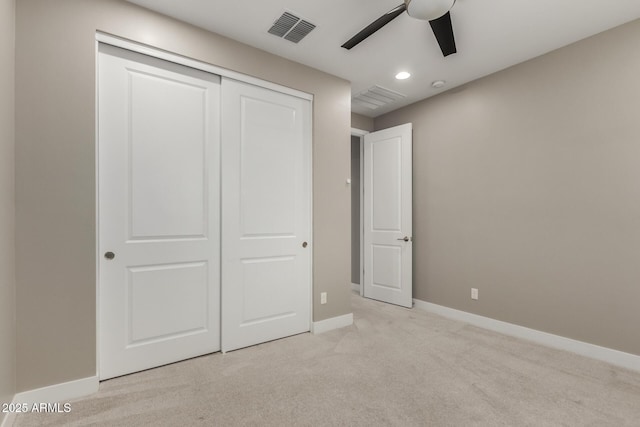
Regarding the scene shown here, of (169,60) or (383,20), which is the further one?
(169,60)

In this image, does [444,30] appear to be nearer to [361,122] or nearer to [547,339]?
[361,122]

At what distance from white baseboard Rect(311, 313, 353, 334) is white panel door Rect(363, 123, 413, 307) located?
1.03m

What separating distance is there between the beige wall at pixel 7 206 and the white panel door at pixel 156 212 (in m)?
0.44

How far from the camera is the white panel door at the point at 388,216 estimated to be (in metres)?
3.96

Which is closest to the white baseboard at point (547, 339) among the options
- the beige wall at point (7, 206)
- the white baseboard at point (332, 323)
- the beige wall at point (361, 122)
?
the white baseboard at point (332, 323)

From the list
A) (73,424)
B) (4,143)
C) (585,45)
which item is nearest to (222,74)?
(4,143)

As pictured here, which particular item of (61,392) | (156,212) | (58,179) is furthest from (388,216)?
(61,392)

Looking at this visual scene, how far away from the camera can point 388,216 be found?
4168 mm

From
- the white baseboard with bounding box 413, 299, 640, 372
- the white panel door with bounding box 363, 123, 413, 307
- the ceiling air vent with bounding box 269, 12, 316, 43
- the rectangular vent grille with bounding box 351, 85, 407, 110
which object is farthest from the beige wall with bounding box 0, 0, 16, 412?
the white baseboard with bounding box 413, 299, 640, 372

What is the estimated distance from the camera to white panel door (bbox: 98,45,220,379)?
214cm

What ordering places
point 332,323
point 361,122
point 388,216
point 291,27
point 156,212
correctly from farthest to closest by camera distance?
1. point 361,122
2. point 388,216
3. point 332,323
4. point 291,27
5. point 156,212

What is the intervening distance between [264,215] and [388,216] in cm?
197

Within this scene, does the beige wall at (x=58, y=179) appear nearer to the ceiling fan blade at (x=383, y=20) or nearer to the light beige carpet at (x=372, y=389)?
the light beige carpet at (x=372, y=389)

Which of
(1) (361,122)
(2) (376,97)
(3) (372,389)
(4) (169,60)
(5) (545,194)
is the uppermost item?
(2) (376,97)
